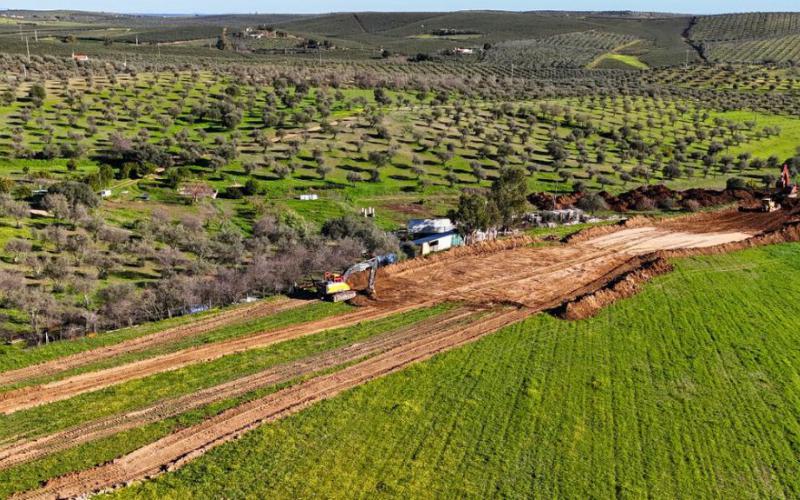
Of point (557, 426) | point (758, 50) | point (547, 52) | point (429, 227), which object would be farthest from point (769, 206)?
point (758, 50)

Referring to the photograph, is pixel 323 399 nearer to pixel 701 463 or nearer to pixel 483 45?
pixel 701 463

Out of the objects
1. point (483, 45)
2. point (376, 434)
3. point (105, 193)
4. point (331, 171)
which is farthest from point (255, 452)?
point (483, 45)

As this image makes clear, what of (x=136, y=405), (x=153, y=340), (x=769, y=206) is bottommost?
(x=153, y=340)

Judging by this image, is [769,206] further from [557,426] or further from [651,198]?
[557,426]

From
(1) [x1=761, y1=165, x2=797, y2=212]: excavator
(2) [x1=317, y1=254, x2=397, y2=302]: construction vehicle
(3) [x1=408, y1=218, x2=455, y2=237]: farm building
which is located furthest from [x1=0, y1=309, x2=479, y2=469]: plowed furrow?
(1) [x1=761, y1=165, x2=797, y2=212]: excavator

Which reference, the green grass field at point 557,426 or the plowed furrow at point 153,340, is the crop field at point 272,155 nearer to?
the plowed furrow at point 153,340

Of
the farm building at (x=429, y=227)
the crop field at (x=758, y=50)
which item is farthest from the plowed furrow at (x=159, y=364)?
the crop field at (x=758, y=50)
